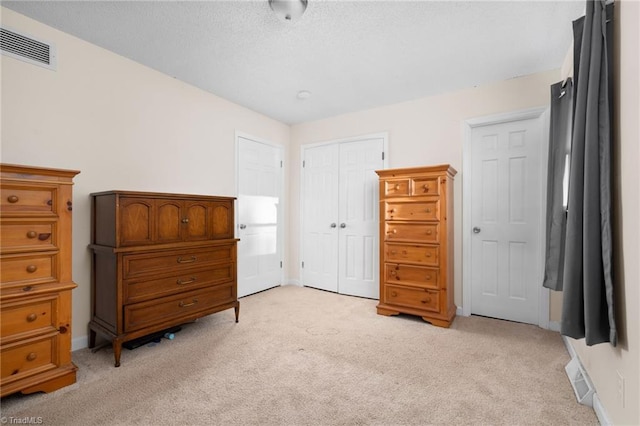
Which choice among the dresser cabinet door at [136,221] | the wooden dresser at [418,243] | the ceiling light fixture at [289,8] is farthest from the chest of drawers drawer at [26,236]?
the wooden dresser at [418,243]

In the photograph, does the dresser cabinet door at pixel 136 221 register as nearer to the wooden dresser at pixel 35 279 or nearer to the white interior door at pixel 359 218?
the wooden dresser at pixel 35 279

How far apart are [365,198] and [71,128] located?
9.99 feet

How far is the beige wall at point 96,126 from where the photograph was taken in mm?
2146

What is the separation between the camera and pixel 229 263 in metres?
2.95

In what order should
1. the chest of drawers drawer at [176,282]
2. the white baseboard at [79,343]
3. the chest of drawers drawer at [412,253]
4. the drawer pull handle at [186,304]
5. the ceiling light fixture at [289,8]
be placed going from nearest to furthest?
the ceiling light fixture at [289,8], the chest of drawers drawer at [176,282], the white baseboard at [79,343], the drawer pull handle at [186,304], the chest of drawers drawer at [412,253]

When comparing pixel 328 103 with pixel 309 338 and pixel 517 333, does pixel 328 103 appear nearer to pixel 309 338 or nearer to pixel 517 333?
pixel 309 338

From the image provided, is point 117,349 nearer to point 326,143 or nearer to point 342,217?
point 342,217

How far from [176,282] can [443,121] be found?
3.20 m

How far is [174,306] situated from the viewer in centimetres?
248

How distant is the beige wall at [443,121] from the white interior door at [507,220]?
0.16 m

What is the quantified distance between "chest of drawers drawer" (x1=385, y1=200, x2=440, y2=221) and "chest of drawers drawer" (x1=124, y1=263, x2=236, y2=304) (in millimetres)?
1730

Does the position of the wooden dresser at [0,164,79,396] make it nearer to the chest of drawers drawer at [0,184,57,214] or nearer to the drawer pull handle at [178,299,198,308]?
the chest of drawers drawer at [0,184,57,214]

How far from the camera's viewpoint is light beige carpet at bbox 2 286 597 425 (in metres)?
1.61

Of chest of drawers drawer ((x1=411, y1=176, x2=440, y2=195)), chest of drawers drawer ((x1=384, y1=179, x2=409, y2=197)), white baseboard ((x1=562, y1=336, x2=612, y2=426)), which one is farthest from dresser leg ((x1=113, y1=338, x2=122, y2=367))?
white baseboard ((x1=562, y1=336, x2=612, y2=426))
